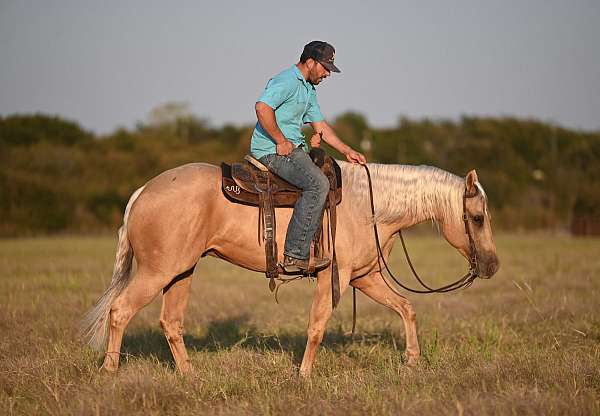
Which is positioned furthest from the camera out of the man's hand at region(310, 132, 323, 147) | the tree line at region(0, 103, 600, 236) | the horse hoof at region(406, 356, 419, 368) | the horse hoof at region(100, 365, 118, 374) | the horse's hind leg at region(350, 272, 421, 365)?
the tree line at region(0, 103, 600, 236)

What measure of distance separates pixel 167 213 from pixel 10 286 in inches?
292

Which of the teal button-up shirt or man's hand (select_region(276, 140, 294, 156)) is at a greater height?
the teal button-up shirt

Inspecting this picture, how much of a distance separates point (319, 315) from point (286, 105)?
201cm

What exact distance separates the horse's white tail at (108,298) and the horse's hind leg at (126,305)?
0.27 meters

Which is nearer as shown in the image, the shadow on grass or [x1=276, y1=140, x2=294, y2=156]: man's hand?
[x1=276, y1=140, x2=294, y2=156]: man's hand

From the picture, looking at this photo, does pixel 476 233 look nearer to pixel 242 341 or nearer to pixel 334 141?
pixel 334 141

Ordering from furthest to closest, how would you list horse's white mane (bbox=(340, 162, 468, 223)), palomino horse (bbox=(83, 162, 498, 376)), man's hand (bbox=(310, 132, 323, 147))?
man's hand (bbox=(310, 132, 323, 147))
horse's white mane (bbox=(340, 162, 468, 223))
palomino horse (bbox=(83, 162, 498, 376))

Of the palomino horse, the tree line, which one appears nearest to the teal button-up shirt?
the palomino horse

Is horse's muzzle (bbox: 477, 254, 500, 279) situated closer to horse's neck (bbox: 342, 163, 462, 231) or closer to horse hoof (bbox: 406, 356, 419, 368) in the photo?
horse's neck (bbox: 342, 163, 462, 231)

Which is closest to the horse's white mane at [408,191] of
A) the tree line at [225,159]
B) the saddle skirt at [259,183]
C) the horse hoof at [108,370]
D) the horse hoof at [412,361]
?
the saddle skirt at [259,183]

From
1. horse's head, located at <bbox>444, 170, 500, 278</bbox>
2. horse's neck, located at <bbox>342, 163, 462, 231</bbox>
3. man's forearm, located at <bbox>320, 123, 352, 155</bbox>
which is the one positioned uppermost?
man's forearm, located at <bbox>320, 123, 352, 155</bbox>

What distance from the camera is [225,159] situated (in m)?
46.6

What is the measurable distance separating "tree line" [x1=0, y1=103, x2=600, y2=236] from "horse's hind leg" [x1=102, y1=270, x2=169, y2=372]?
89.1ft

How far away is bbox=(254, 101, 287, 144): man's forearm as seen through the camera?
20.2 feet
